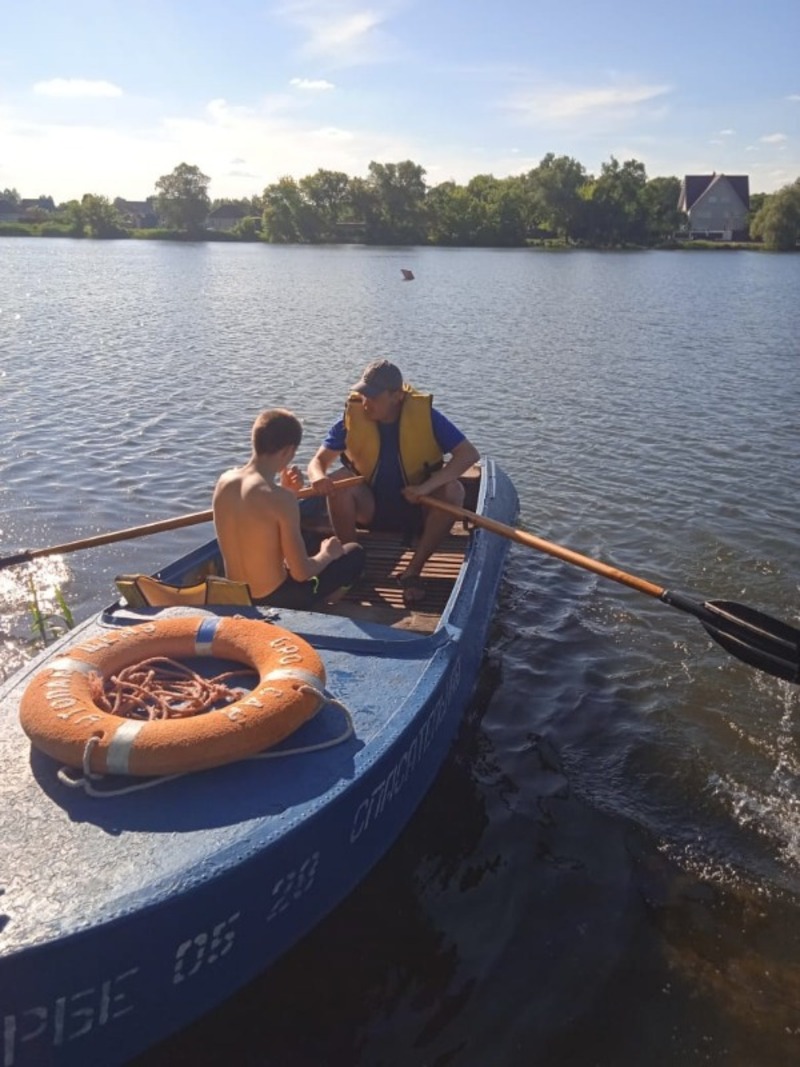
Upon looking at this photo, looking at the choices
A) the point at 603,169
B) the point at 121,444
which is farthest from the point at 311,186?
the point at 121,444

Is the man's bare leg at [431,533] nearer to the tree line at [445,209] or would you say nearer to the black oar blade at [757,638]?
the black oar blade at [757,638]

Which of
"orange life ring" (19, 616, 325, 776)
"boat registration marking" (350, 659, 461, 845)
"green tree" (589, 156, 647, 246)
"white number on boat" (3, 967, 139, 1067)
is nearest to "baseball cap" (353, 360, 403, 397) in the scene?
"boat registration marking" (350, 659, 461, 845)

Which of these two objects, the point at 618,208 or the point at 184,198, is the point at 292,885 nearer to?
the point at 618,208

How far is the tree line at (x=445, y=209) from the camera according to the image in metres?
82.1

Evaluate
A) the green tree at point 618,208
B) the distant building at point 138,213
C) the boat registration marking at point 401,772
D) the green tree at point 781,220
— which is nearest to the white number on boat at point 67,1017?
the boat registration marking at point 401,772

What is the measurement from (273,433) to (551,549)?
2102mm

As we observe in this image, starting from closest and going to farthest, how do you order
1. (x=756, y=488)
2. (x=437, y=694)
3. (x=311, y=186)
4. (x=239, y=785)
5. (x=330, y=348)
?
1. (x=239, y=785)
2. (x=437, y=694)
3. (x=756, y=488)
4. (x=330, y=348)
5. (x=311, y=186)

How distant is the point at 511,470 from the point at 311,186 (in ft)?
290

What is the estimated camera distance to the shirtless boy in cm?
471

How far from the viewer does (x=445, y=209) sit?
88.0 meters

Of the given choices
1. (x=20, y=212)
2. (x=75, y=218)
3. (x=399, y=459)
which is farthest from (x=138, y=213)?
(x=399, y=459)

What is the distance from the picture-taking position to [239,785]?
3496 mm

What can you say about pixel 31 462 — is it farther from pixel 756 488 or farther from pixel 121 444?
pixel 756 488

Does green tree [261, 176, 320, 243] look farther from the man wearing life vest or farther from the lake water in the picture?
the man wearing life vest
